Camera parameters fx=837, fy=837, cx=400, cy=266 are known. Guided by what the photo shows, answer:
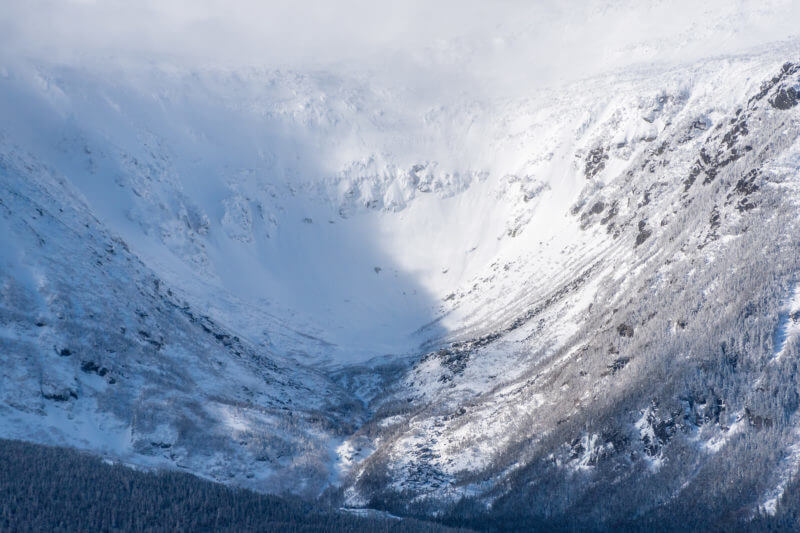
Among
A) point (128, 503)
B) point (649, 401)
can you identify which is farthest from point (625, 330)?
point (128, 503)

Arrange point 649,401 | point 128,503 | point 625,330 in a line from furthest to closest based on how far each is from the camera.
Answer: point 625,330 < point 649,401 < point 128,503

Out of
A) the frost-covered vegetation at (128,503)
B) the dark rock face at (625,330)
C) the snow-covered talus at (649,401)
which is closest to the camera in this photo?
the frost-covered vegetation at (128,503)

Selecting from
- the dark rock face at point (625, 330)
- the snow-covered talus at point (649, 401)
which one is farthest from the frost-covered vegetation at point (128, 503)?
the dark rock face at point (625, 330)

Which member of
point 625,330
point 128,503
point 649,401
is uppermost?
point 625,330

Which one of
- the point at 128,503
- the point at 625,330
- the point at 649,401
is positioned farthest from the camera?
the point at 625,330

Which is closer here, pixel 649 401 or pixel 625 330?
pixel 649 401

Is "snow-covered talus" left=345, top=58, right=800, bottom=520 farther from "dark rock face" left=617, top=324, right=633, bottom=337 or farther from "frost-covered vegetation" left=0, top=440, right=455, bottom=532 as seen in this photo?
"frost-covered vegetation" left=0, top=440, right=455, bottom=532

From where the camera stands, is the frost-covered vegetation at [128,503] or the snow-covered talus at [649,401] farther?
the snow-covered talus at [649,401]

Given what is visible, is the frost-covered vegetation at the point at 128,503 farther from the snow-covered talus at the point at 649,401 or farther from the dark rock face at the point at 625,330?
the dark rock face at the point at 625,330

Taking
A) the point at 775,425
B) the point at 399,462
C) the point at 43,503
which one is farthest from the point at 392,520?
the point at 775,425

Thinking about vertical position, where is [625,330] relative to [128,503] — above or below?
above

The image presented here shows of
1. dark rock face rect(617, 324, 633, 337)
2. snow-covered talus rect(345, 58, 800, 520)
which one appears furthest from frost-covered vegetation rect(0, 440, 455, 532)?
dark rock face rect(617, 324, 633, 337)

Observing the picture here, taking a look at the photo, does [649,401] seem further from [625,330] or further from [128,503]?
[128,503]
